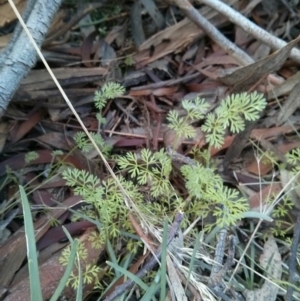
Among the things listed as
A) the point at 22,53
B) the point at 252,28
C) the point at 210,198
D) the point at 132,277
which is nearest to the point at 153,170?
the point at 210,198

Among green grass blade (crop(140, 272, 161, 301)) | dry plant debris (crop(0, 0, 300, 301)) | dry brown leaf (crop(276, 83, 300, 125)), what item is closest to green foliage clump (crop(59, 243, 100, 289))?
dry plant debris (crop(0, 0, 300, 301))

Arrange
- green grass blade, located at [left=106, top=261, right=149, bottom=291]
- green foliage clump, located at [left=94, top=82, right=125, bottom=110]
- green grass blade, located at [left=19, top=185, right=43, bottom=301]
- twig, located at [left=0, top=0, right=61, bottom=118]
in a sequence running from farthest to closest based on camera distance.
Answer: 1. green foliage clump, located at [left=94, top=82, right=125, bottom=110]
2. twig, located at [left=0, top=0, right=61, bottom=118]
3. green grass blade, located at [left=106, top=261, right=149, bottom=291]
4. green grass blade, located at [left=19, top=185, right=43, bottom=301]

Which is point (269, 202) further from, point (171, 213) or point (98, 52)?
point (98, 52)

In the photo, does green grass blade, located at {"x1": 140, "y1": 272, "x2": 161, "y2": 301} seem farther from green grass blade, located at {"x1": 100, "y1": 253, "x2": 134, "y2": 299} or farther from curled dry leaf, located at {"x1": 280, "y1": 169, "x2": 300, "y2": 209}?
curled dry leaf, located at {"x1": 280, "y1": 169, "x2": 300, "y2": 209}

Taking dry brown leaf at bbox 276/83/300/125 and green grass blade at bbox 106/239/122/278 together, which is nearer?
green grass blade at bbox 106/239/122/278

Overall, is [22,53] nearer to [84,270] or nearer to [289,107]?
[84,270]

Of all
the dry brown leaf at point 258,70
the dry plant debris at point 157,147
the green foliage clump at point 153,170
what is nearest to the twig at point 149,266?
the dry plant debris at point 157,147
